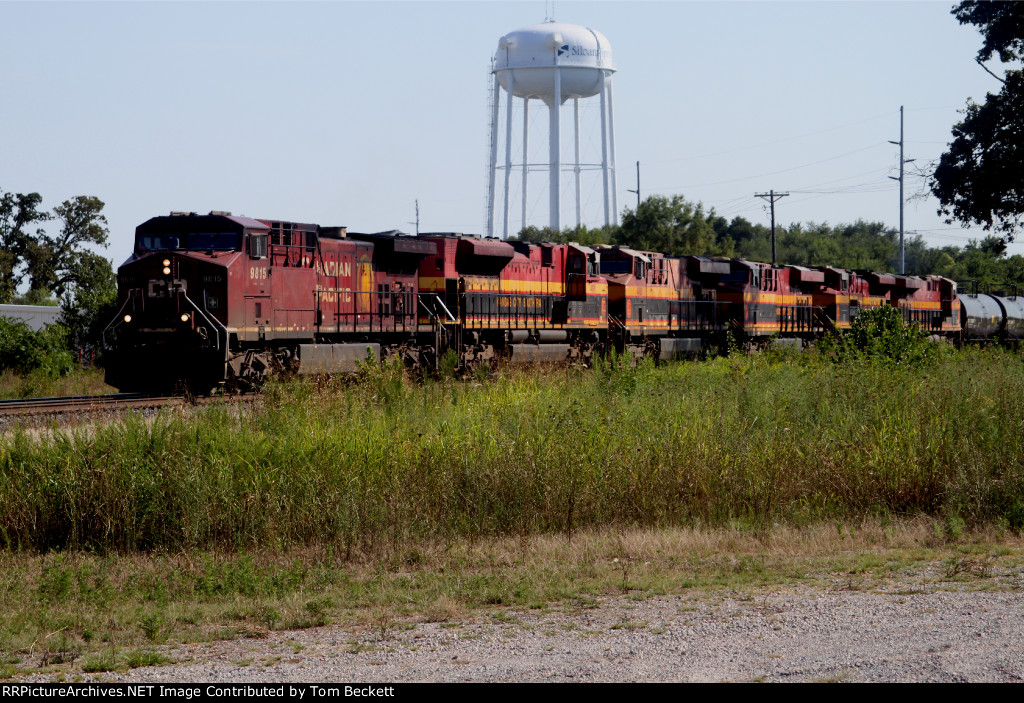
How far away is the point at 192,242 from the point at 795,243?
88.3 meters

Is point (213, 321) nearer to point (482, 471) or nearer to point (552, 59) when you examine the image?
point (482, 471)

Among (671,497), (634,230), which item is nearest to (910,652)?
(671,497)

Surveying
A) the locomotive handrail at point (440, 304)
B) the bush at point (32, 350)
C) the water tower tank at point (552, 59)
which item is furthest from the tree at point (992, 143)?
the water tower tank at point (552, 59)

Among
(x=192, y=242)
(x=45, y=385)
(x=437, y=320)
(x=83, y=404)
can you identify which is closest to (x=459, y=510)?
(x=83, y=404)

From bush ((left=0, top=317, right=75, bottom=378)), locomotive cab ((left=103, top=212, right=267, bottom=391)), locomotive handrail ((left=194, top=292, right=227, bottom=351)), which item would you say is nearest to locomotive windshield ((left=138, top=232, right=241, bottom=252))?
locomotive cab ((left=103, top=212, right=267, bottom=391))

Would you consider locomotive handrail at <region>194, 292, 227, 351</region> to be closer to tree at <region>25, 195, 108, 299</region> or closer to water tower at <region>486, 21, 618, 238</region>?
tree at <region>25, 195, 108, 299</region>

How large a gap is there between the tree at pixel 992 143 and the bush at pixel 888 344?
36.0 feet

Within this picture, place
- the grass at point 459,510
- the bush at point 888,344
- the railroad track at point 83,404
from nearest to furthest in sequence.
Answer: the grass at point 459,510 < the railroad track at point 83,404 < the bush at point 888,344

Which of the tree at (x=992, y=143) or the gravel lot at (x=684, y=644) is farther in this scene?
the tree at (x=992, y=143)

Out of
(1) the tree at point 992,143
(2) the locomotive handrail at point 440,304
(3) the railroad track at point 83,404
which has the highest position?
(1) the tree at point 992,143

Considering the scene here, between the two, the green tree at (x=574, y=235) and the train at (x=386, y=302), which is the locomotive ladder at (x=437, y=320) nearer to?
the train at (x=386, y=302)

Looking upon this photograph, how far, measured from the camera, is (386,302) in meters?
22.8

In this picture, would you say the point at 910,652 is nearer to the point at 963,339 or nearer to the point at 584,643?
the point at 584,643

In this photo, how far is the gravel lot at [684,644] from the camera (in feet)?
17.5
